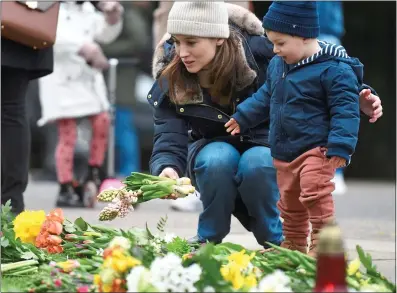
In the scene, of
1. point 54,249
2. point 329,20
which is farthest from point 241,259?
point 329,20

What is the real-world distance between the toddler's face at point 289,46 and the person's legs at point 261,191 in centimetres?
53

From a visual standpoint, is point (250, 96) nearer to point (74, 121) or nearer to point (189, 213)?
point (189, 213)

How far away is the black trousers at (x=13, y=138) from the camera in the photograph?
239 inches

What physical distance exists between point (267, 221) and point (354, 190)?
6064mm

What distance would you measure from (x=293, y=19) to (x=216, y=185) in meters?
0.83

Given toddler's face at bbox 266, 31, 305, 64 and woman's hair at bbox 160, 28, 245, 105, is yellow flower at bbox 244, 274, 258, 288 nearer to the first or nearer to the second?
toddler's face at bbox 266, 31, 305, 64

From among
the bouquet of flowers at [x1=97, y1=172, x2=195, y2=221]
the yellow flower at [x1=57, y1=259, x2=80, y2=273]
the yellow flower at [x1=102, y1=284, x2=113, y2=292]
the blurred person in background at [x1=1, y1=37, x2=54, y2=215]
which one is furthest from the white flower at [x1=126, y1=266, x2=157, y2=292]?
the blurred person in background at [x1=1, y1=37, x2=54, y2=215]

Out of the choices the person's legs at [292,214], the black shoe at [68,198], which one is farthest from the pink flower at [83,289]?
the black shoe at [68,198]

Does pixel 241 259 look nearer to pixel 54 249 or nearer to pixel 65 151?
pixel 54 249

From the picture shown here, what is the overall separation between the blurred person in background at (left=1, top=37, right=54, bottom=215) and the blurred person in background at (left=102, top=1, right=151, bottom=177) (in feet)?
13.0

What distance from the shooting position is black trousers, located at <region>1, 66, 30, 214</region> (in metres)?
6.07

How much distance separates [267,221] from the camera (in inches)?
202

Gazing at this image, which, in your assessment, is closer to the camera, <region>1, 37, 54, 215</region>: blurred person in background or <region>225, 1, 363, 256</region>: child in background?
<region>225, 1, 363, 256</region>: child in background

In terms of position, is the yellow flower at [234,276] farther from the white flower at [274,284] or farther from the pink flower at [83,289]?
the pink flower at [83,289]
